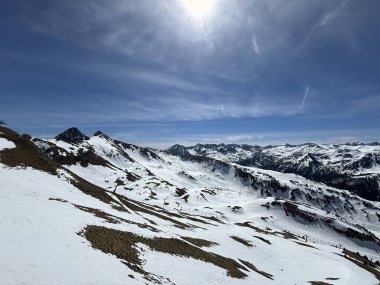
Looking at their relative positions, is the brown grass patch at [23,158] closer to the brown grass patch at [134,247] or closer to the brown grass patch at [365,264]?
the brown grass patch at [134,247]

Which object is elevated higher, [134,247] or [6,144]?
[6,144]

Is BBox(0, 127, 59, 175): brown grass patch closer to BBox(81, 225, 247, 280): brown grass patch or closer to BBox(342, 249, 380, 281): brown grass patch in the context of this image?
BBox(81, 225, 247, 280): brown grass patch

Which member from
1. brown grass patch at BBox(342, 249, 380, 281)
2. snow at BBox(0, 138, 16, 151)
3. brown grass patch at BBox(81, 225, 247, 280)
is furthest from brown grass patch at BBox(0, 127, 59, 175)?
brown grass patch at BBox(342, 249, 380, 281)

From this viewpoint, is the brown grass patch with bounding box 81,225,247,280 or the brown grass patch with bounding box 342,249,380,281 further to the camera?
the brown grass patch with bounding box 342,249,380,281

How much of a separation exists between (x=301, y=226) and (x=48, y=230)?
633 feet

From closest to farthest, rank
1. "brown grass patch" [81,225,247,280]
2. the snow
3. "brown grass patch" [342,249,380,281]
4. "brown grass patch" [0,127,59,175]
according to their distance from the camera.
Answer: "brown grass patch" [81,225,247,280], "brown grass patch" [0,127,59,175], the snow, "brown grass patch" [342,249,380,281]

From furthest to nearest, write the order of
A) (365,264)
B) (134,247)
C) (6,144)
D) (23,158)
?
(365,264)
(6,144)
(23,158)
(134,247)

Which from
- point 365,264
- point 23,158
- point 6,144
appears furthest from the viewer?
point 365,264

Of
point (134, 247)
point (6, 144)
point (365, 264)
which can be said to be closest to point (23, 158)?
point (6, 144)

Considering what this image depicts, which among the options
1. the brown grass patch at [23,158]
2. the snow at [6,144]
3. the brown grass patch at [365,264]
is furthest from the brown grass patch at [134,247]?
the brown grass patch at [365,264]

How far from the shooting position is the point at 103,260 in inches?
907

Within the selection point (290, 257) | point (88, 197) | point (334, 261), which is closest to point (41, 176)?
point (88, 197)

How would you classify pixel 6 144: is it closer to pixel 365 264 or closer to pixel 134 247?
pixel 134 247

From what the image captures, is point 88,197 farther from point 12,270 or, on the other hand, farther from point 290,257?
point 290,257
